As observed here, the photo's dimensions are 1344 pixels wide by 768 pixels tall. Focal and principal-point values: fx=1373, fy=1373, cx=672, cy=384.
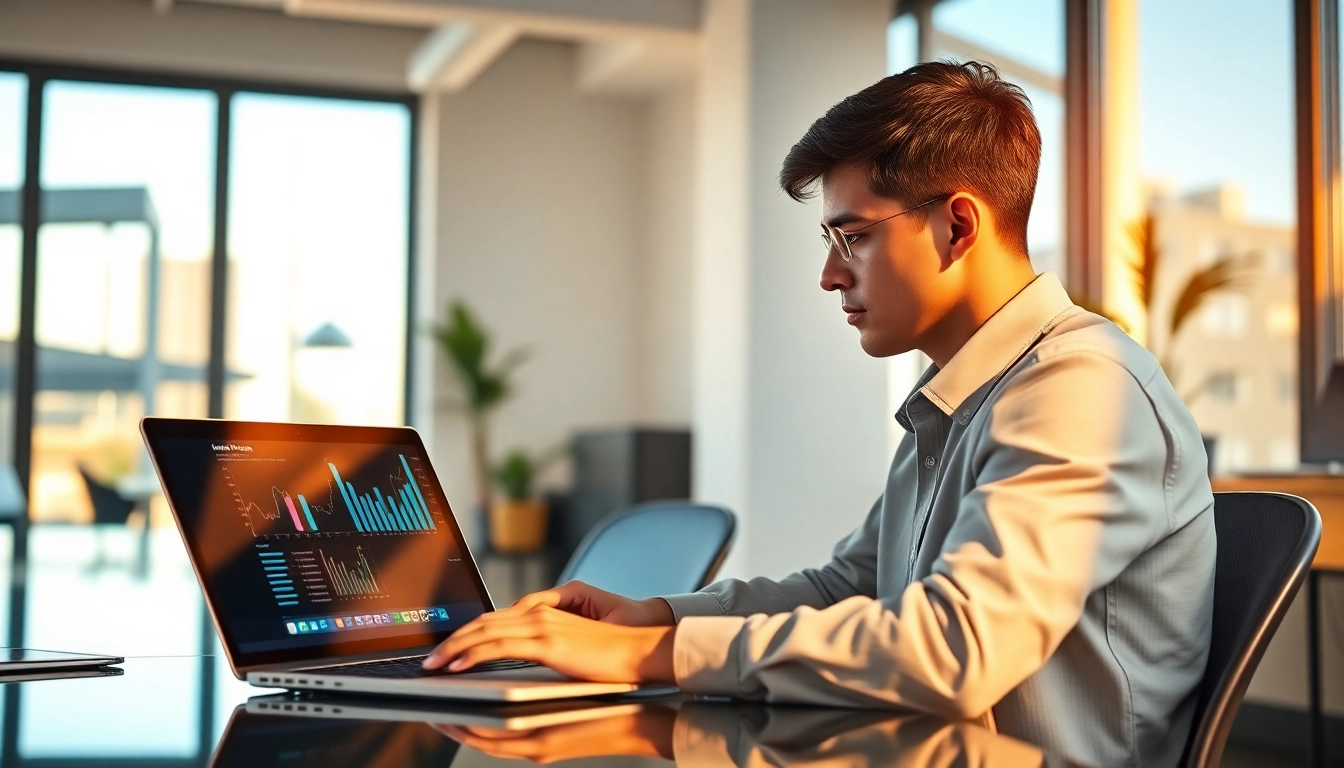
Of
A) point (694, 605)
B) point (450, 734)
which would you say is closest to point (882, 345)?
point (694, 605)

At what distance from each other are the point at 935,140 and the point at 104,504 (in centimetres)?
736

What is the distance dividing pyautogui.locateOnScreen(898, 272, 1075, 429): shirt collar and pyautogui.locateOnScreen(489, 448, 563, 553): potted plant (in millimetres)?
6609

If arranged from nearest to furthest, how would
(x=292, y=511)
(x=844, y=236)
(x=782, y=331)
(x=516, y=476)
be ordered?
(x=292, y=511), (x=844, y=236), (x=782, y=331), (x=516, y=476)

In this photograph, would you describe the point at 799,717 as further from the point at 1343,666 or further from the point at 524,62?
the point at 524,62

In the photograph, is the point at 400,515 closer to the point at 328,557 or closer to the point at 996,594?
the point at 328,557

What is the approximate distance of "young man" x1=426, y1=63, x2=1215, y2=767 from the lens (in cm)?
104

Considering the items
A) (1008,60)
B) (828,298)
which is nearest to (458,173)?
(828,298)

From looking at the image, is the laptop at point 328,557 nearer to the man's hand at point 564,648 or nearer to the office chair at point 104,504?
the man's hand at point 564,648

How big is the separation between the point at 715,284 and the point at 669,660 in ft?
17.5

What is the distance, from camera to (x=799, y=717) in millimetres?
1023

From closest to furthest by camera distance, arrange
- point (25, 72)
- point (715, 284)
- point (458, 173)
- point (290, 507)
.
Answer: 1. point (290, 507)
2. point (715, 284)
3. point (25, 72)
4. point (458, 173)

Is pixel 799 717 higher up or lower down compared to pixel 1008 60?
lower down

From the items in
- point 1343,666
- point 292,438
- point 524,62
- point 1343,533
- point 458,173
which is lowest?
point 1343,666

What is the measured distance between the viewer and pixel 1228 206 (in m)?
4.80
